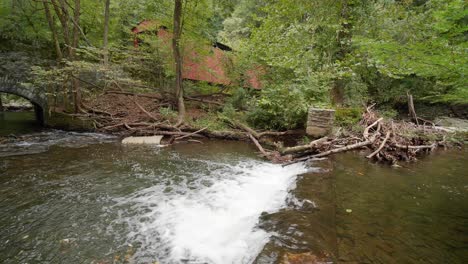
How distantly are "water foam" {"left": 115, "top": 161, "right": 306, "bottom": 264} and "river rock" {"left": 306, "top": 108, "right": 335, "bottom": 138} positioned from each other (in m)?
2.96

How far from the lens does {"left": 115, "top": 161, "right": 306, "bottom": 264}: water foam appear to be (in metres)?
3.10

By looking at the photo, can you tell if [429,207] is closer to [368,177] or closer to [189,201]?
[368,177]

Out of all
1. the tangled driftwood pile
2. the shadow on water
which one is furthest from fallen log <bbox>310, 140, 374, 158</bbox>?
the shadow on water

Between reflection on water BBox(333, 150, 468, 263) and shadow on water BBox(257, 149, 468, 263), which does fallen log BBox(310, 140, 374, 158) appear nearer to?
reflection on water BBox(333, 150, 468, 263)

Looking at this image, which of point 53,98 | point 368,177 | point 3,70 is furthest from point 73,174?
point 3,70

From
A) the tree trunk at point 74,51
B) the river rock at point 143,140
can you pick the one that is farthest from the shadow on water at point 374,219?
the tree trunk at point 74,51

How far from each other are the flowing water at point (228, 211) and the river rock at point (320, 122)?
1.50m

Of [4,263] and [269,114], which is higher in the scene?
[269,114]

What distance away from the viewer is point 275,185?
548 centimetres

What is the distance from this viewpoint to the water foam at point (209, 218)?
3104 mm

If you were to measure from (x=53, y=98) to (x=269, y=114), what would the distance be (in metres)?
10.8

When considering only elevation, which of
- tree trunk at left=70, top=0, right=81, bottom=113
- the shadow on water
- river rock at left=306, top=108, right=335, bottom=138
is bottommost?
the shadow on water

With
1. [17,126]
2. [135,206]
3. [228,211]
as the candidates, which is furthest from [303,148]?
[17,126]

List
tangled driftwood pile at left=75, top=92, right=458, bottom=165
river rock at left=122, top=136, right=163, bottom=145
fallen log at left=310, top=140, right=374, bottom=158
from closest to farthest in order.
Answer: fallen log at left=310, top=140, right=374, bottom=158
tangled driftwood pile at left=75, top=92, right=458, bottom=165
river rock at left=122, top=136, right=163, bottom=145
